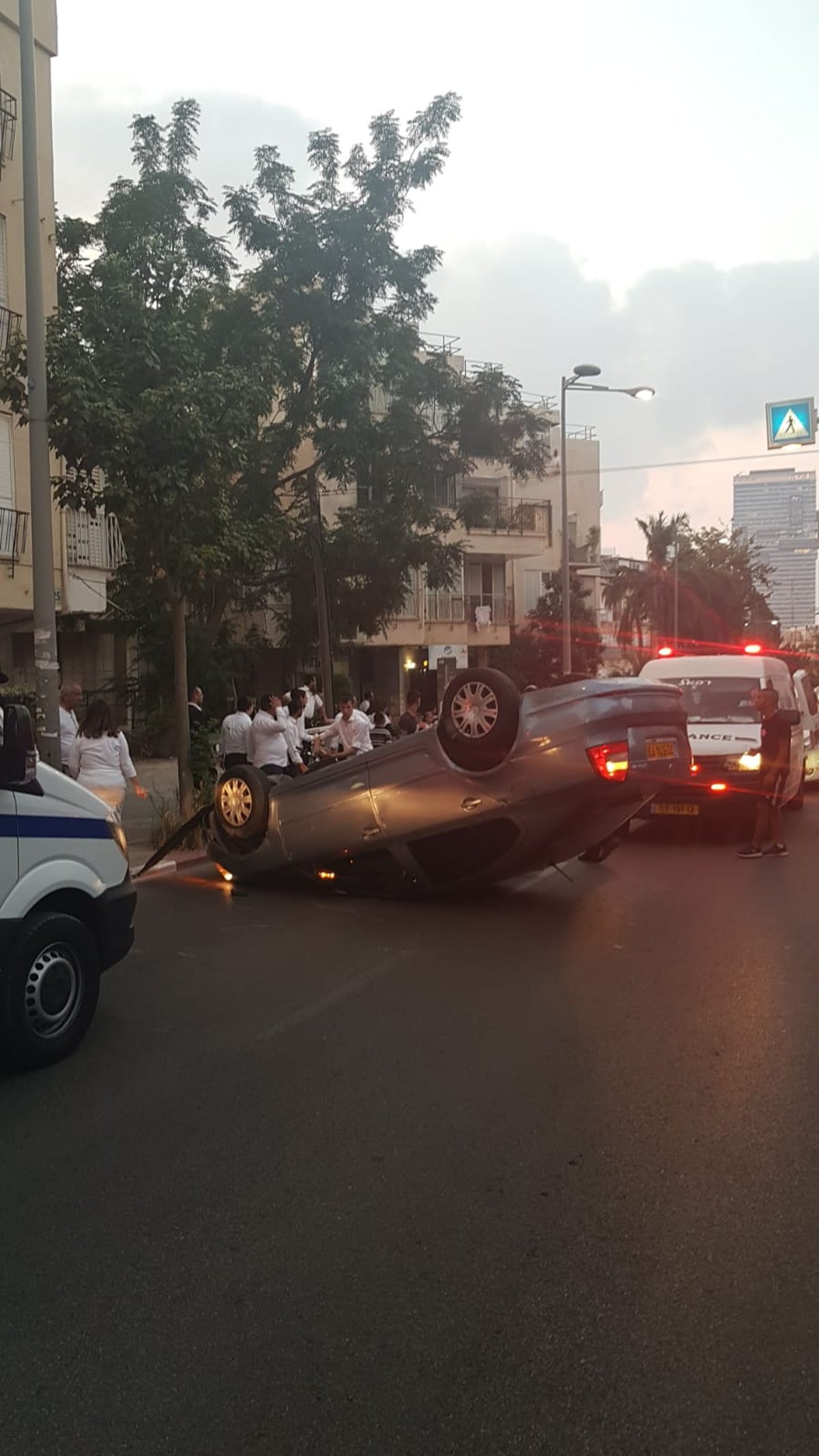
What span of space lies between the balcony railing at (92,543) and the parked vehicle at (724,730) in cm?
1135

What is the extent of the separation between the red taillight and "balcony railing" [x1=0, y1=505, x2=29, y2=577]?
1324cm

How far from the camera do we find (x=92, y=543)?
22.4 metres

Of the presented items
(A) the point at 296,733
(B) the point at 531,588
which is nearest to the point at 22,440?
(A) the point at 296,733

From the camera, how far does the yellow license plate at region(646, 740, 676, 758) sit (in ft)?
28.4

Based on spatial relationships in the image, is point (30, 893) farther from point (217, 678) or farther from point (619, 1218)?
point (217, 678)

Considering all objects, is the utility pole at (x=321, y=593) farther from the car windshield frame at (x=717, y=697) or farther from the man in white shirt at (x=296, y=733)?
the car windshield frame at (x=717, y=697)

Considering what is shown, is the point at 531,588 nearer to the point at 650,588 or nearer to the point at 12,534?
the point at 650,588

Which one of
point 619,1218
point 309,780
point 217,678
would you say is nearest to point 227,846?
point 309,780

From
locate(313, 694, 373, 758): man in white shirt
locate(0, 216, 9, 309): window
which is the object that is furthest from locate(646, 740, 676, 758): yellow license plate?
locate(0, 216, 9, 309): window

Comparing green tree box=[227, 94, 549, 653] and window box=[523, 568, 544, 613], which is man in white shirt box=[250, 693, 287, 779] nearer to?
green tree box=[227, 94, 549, 653]

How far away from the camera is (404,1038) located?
19.3 feet

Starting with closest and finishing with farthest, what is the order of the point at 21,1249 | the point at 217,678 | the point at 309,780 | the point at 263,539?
the point at 21,1249
the point at 309,780
the point at 263,539
the point at 217,678

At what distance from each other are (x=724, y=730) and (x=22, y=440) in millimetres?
12579

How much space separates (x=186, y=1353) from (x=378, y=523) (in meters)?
22.5
